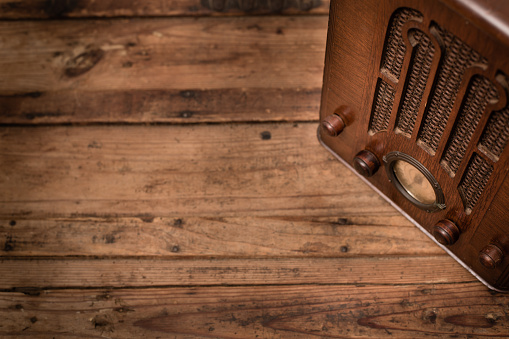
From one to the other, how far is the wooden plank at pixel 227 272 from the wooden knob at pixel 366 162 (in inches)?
7.1

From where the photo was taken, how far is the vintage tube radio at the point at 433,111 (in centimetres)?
68

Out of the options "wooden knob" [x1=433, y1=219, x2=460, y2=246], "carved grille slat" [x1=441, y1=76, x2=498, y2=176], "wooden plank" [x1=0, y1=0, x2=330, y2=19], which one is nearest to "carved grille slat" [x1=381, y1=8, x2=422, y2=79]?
"carved grille slat" [x1=441, y1=76, x2=498, y2=176]

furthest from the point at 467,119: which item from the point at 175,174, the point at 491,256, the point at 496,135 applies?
the point at 175,174

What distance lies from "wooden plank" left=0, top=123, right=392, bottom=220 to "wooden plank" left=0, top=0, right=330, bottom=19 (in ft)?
1.13

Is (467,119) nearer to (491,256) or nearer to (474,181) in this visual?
(474,181)

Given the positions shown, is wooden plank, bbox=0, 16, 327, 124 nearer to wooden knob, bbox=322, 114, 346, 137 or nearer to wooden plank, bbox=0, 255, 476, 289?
wooden knob, bbox=322, 114, 346, 137

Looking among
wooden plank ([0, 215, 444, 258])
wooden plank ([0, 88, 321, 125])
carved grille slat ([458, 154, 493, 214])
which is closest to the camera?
carved grille slat ([458, 154, 493, 214])

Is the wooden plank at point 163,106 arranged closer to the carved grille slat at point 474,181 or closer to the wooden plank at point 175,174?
the wooden plank at point 175,174

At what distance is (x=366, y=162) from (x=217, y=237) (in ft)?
1.11

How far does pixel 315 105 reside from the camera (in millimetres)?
1213

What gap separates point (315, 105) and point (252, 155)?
0.20m

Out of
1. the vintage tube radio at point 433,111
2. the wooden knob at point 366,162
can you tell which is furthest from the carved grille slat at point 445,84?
the wooden knob at point 366,162

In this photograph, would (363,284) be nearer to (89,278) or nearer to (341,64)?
(341,64)

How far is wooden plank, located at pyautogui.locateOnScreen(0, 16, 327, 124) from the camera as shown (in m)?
1.21
